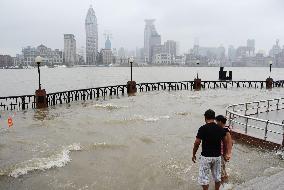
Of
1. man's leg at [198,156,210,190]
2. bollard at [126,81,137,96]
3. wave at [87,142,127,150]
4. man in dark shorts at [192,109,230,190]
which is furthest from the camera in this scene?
bollard at [126,81,137,96]

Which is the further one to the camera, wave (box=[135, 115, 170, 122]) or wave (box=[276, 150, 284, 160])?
wave (box=[135, 115, 170, 122])

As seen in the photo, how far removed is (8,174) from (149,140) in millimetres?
5865

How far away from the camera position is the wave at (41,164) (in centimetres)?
996

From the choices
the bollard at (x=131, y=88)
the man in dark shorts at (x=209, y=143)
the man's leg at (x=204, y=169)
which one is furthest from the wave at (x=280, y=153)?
the bollard at (x=131, y=88)

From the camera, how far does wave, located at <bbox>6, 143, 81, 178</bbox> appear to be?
9961 mm

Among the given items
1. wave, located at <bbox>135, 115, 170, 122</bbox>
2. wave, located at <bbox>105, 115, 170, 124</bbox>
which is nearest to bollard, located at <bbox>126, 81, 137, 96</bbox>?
wave, located at <bbox>135, 115, 170, 122</bbox>

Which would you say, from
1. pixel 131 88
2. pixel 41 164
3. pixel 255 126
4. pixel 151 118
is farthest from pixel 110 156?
pixel 131 88

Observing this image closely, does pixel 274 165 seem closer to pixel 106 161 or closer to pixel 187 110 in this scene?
pixel 106 161

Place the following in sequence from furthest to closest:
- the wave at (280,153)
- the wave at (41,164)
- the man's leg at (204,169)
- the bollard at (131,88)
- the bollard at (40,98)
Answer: the bollard at (131,88) → the bollard at (40,98) → the wave at (280,153) → the wave at (41,164) → the man's leg at (204,169)

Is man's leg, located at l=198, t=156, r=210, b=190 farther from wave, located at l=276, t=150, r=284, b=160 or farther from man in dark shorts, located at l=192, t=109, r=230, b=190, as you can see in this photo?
wave, located at l=276, t=150, r=284, b=160

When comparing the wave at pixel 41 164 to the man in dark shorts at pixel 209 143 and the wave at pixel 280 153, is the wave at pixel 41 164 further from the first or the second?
the wave at pixel 280 153

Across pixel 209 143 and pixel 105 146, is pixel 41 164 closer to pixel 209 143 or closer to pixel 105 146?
pixel 105 146

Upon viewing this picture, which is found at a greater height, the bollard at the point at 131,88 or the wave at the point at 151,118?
the bollard at the point at 131,88

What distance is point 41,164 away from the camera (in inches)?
416
